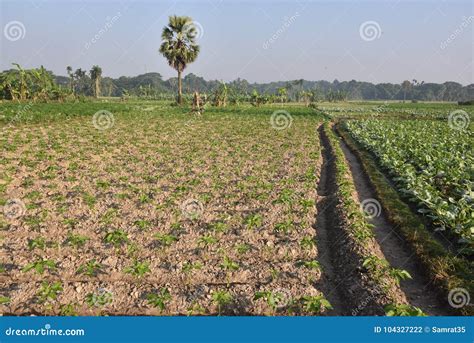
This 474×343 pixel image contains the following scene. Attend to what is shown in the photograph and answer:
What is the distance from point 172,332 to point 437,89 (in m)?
220

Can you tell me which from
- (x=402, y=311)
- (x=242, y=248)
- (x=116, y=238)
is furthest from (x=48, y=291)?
(x=402, y=311)

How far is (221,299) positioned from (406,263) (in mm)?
3946

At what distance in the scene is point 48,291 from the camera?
523 cm

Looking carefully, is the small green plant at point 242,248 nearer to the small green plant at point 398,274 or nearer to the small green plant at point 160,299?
the small green plant at point 160,299

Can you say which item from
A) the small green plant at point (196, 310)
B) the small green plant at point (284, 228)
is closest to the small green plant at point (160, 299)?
the small green plant at point (196, 310)

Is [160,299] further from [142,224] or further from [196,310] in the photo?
[142,224]

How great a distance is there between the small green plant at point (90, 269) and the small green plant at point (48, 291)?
0.55m

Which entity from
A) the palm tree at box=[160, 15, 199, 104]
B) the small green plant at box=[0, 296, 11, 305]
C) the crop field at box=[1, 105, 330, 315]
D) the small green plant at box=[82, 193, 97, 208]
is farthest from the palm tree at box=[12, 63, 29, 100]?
the small green plant at box=[0, 296, 11, 305]

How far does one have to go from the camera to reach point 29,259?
20.8 feet

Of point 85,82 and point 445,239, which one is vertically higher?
point 85,82

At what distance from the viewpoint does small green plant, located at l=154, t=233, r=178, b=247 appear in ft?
22.8

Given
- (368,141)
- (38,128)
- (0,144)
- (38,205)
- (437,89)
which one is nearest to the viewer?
(38,205)

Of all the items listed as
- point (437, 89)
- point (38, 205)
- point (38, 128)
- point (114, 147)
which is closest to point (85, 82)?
point (38, 128)

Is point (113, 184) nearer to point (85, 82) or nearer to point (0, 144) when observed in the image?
point (0, 144)
